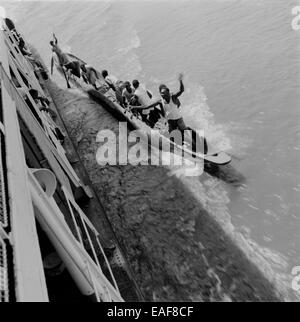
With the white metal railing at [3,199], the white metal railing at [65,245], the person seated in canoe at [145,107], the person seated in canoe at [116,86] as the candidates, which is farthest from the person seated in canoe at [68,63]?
the white metal railing at [3,199]

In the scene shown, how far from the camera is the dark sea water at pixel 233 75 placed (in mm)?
8852

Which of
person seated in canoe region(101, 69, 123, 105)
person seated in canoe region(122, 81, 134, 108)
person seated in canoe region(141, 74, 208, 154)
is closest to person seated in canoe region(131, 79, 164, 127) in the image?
person seated in canoe region(122, 81, 134, 108)

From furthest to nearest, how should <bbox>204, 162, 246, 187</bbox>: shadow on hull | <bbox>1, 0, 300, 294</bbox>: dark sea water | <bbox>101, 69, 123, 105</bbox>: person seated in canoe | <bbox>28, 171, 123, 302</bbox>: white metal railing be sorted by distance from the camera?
1. <bbox>101, 69, 123, 105</bbox>: person seated in canoe
2. <bbox>204, 162, 246, 187</bbox>: shadow on hull
3. <bbox>1, 0, 300, 294</bbox>: dark sea water
4. <bbox>28, 171, 123, 302</bbox>: white metal railing

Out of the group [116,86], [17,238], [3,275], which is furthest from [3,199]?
[116,86]

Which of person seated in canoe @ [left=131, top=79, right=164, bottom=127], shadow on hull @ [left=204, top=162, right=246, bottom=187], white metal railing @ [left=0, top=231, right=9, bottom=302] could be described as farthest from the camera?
person seated in canoe @ [left=131, top=79, right=164, bottom=127]

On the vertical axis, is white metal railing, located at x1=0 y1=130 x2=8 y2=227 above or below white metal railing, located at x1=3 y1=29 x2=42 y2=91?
below

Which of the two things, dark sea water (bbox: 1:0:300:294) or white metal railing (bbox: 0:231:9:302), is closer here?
white metal railing (bbox: 0:231:9:302)

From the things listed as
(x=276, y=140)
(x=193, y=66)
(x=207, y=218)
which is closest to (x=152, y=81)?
(x=193, y=66)

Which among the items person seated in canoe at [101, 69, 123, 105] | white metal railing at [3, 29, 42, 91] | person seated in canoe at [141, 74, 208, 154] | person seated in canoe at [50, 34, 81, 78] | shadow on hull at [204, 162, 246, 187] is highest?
person seated in canoe at [50, 34, 81, 78]

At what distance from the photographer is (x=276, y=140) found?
→ 1082 cm

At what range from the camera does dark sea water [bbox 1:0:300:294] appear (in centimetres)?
885

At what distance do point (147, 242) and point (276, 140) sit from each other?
18.0 ft

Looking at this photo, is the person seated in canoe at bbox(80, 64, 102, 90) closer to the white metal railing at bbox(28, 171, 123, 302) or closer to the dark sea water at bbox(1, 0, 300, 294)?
the dark sea water at bbox(1, 0, 300, 294)
